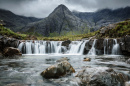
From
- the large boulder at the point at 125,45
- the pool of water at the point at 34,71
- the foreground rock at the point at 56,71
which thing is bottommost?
the pool of water at the point at 34,71

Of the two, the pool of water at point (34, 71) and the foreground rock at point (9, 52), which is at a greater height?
the foreground rock at point (9, 52)

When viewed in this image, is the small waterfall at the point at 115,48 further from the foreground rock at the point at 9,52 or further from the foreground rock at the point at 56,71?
the foreground rock at the point at 9,52

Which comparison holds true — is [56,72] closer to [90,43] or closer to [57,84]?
[57,84]

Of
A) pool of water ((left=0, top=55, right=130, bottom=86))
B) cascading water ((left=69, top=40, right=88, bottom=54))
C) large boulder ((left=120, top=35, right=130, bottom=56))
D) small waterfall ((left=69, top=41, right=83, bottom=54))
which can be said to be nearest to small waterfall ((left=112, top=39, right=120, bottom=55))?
large boulder ((left=120, top=35, right=130, bottom=56))

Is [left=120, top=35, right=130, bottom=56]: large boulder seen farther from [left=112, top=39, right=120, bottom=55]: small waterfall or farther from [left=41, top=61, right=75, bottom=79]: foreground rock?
[left=41, top=61, right=75, bottom=79]: foreground rock

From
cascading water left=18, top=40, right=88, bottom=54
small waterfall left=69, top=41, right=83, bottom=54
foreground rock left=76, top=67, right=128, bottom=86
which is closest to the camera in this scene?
foreground rock left=76, top=67, right=128, bottom=86

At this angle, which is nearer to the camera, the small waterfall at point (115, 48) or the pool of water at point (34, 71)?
the pool of water at point (34, 71)

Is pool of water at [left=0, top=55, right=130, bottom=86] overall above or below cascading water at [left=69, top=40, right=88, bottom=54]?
below

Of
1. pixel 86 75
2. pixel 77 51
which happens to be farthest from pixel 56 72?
pixel 77 51

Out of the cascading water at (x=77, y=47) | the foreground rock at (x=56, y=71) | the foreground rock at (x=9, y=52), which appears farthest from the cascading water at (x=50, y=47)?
the foreground rock at (x=56, y=71)

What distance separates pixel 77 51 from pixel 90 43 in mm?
5479

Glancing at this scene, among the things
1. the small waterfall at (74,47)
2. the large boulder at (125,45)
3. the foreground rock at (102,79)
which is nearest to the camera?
the foreground rock at (102,79)

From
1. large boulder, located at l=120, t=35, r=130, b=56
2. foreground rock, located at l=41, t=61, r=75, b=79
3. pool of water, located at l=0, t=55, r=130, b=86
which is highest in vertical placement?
large boulder, located at l=120, t=35, r=130, b=56

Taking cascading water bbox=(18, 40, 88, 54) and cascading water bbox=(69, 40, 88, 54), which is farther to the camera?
cascading water bbox=(18, 40, 88, 54)
